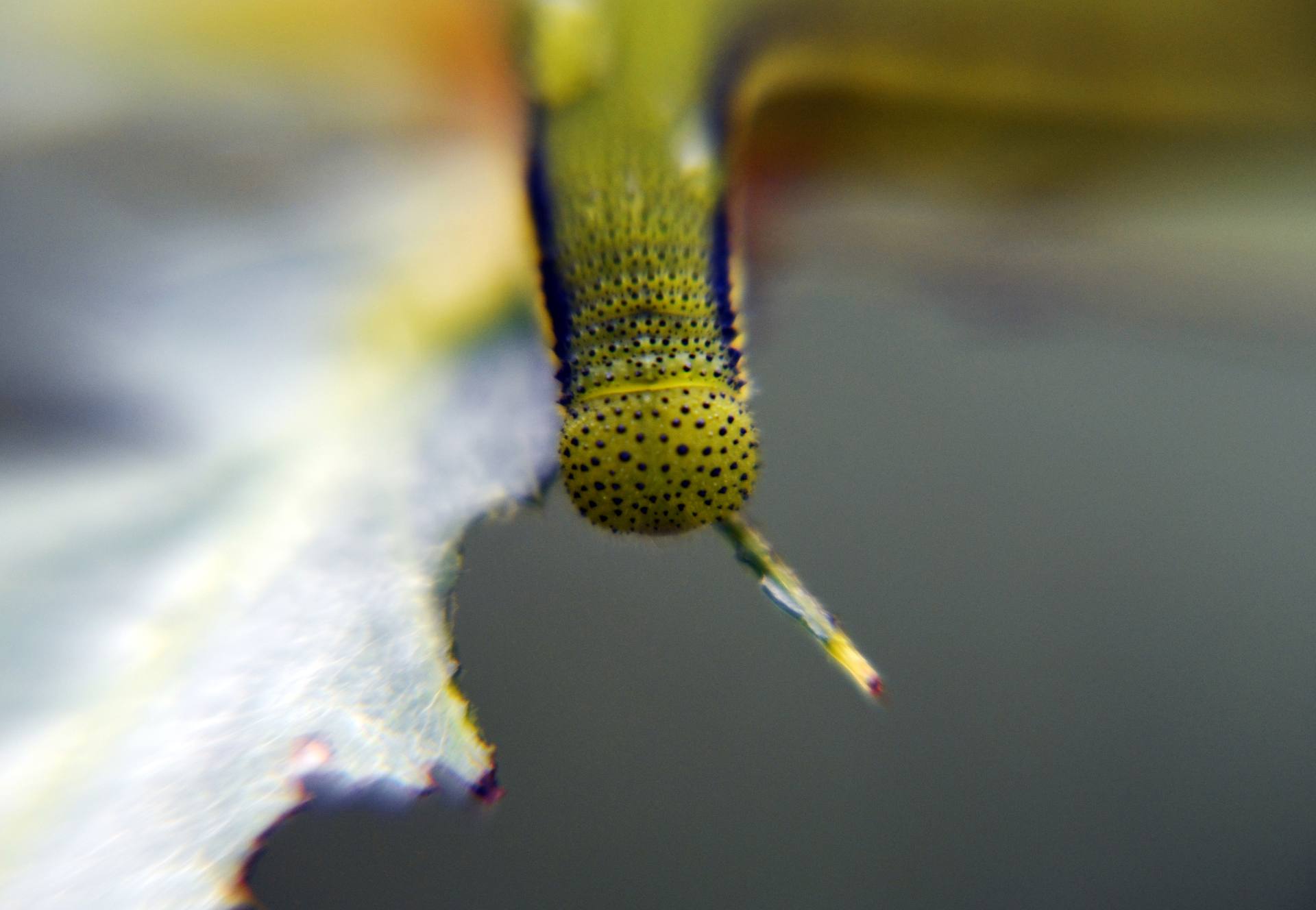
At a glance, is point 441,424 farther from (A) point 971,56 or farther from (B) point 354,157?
(A) point 971,56

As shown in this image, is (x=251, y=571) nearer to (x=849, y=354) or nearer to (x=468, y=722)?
(x=468, y=722)

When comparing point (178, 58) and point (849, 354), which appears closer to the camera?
point (178, 58)

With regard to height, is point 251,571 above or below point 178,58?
below

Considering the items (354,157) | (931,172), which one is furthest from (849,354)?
(354,157)

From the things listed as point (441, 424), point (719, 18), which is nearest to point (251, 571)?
point (441, 424)
